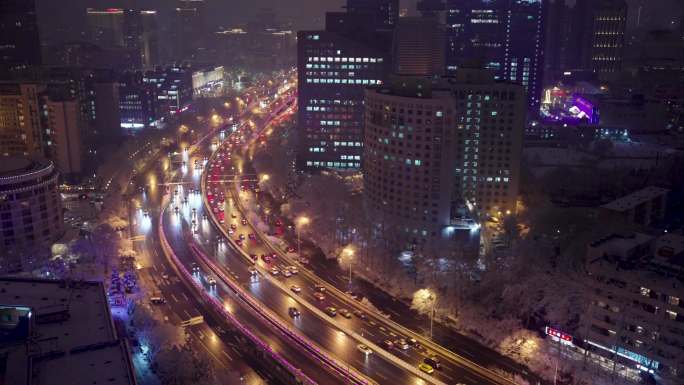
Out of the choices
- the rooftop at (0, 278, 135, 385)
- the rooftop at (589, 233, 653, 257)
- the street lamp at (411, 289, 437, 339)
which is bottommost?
the street lamp at (411, 289, 437, 339)

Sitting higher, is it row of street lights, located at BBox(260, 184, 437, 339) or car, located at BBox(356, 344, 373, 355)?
row of street lights, located at BBox(260, 184, 437, 339)

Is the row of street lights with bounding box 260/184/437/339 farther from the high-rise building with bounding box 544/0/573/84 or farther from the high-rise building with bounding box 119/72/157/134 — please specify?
the high-rise building with bounding box 544/0/573/84

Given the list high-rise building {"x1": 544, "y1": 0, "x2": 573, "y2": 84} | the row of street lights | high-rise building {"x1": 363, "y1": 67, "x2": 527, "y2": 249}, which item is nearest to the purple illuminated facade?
high-rise building {"x1": 544, "y1": 0, "x2": 573, "y2": 84}

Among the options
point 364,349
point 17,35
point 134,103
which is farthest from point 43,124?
point 364,349

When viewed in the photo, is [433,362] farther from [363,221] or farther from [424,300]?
[363,221]

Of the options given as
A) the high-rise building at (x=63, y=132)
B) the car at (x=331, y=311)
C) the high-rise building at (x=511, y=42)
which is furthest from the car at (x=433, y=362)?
the high-rise building at (x=511, y=42)

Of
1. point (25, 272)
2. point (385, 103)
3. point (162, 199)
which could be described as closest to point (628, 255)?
point (385, 103)

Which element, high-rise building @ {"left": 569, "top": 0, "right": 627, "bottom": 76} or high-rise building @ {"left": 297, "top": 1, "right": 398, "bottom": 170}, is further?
high-rise building @ {"left": 569, "top": 0, "right": 627, "bottom": 76}
